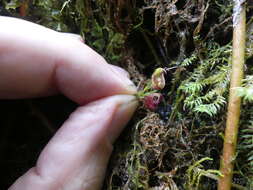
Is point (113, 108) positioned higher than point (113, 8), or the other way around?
point (113, 8)

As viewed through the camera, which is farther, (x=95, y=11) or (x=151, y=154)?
(x=95, y=11)

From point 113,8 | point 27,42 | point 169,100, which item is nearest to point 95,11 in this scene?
point 113,8

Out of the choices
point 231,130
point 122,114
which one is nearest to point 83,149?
point 122,114

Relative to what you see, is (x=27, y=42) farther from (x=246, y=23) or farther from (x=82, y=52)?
(x=246, y=23)

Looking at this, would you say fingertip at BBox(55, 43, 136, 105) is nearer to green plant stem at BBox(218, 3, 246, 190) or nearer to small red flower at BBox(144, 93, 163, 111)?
small red flower at BBox(144, 93, 163, 111)

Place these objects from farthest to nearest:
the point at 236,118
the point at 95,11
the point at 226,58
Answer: the point at 95,11 → the point at 226,58 → the point at 236,118

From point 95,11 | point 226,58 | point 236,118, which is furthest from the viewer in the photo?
point 95,11

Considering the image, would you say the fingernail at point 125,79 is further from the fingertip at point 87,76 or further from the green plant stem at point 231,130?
the green plant stem at point 231,130

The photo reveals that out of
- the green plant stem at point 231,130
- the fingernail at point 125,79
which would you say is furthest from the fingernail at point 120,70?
the green plant stem at point 231,130
